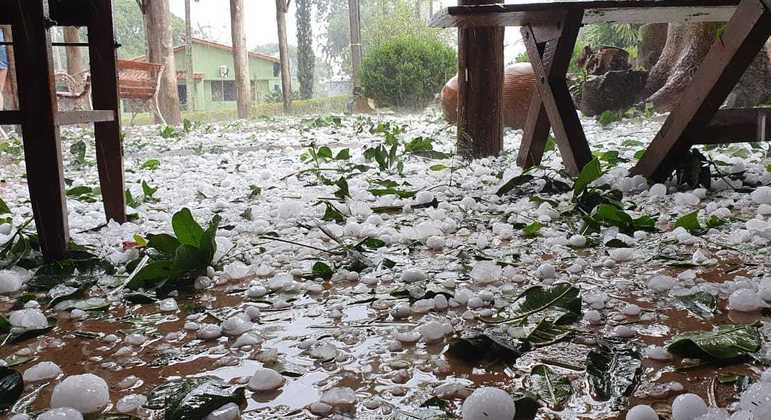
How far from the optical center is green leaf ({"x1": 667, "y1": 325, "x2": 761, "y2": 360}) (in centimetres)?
89

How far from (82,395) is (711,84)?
2.01 m

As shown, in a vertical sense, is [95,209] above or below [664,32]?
below

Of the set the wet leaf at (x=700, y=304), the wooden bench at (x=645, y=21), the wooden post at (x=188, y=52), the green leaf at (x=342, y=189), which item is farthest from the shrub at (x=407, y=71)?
the wet leaf at (x=700, y=304)

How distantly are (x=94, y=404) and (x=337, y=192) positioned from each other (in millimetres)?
1665

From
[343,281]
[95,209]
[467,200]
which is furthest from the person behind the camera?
[95,209]

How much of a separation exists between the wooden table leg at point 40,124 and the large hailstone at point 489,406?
46.1 inches

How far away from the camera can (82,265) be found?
4.89 ft

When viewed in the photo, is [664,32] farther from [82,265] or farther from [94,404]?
[94,404]

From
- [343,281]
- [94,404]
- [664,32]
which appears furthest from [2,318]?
[664,32]

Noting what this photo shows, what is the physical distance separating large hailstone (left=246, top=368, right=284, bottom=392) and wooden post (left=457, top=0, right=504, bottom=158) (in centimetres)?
254

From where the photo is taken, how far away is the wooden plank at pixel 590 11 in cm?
217

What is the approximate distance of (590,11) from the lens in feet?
7.38

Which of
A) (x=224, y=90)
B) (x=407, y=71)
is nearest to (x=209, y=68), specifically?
(x=224, y=90)

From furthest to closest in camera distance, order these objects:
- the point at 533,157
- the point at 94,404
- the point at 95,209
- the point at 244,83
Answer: the point at 244,83
the point at 533,157
the point at 95,209
the point at 94,404
